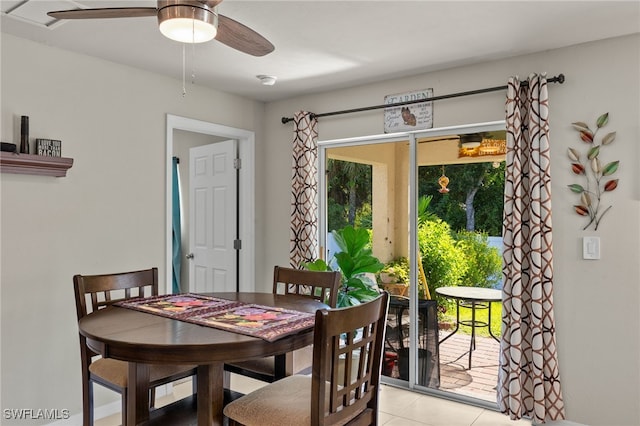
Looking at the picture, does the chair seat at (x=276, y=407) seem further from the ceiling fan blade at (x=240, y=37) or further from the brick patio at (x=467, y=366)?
the brick patio at (x=467, y=366)

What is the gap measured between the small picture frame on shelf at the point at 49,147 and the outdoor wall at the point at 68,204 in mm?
75

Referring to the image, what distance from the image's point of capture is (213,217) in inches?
173

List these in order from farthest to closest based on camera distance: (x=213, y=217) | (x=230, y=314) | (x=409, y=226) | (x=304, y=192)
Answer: (x=213, y=217), (x=304, y=192), (x=409, y=226), (x=230, y=314)

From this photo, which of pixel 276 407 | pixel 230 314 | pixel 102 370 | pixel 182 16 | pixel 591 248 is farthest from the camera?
pixel 591 248

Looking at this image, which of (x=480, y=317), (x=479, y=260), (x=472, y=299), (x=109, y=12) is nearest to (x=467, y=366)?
(x=480, y=317)

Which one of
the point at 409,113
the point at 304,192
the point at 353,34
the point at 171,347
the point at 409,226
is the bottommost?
the point at 171,347

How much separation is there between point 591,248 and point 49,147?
3.33 m

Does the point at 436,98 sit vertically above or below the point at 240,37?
above

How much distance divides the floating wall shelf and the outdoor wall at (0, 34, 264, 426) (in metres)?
0.07

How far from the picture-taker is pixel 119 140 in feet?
10.4

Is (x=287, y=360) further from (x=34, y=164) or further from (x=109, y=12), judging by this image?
(x=34, y=164)

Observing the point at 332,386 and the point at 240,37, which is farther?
the point at 240,37

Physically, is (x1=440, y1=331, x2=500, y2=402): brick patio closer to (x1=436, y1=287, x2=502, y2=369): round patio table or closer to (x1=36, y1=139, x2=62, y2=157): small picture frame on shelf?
(x1=436, y1=287, x2=502, y2=369): round patio table

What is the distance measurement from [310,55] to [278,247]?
184 cm
